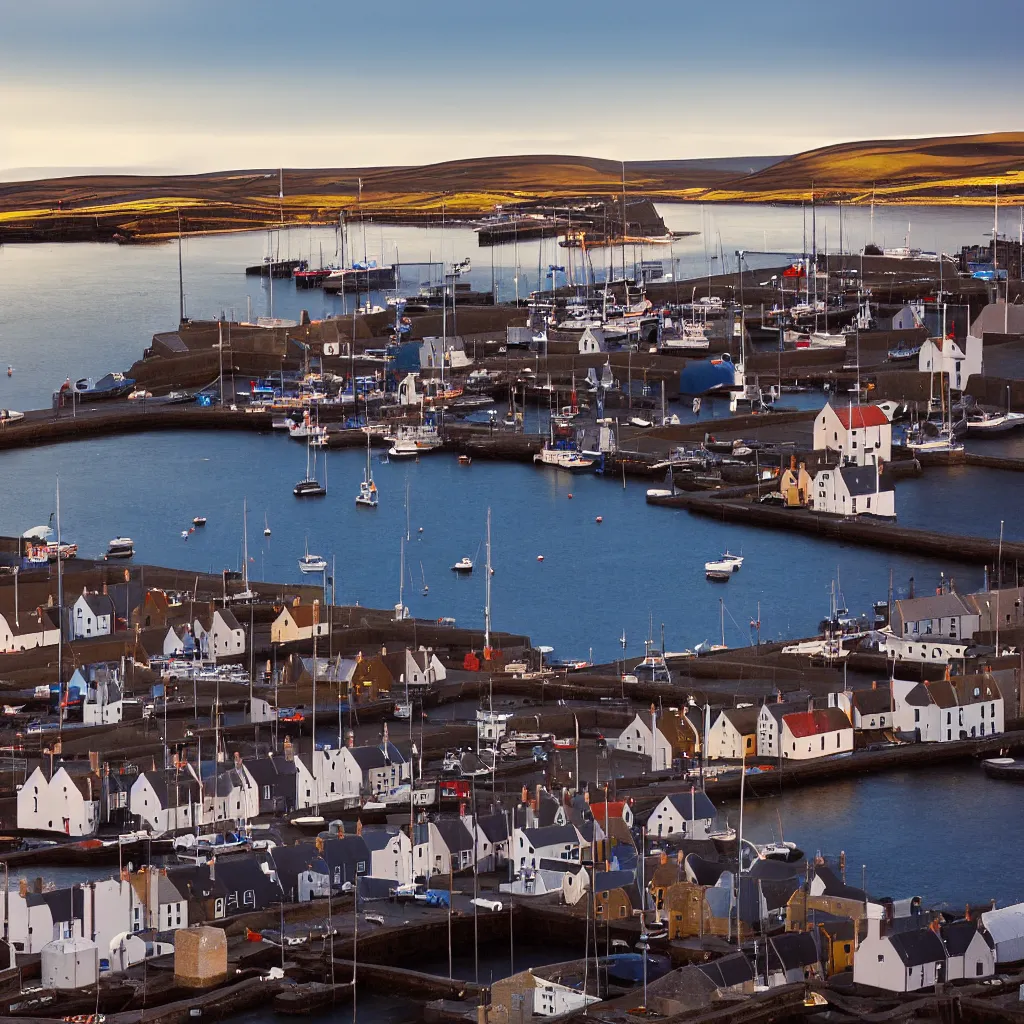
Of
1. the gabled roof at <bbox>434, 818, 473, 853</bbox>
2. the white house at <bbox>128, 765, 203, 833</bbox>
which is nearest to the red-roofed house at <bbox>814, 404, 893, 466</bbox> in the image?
the white house at <bbox>128, 765, 203, 833</bbox>

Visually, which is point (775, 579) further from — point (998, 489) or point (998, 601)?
point (998, 489)

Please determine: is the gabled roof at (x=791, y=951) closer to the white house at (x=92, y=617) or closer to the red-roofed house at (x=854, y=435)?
the white house at (x=92, y=617)

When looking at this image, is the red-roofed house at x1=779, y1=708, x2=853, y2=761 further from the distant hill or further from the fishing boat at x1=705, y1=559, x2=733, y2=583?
the distant hill

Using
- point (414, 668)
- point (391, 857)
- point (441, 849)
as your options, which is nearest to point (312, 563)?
point (414, 668)

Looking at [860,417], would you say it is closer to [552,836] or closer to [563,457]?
[563,457]

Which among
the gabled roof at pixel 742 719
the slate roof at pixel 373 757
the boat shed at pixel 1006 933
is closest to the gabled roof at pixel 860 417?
the gabled roof at pixel 742 719
